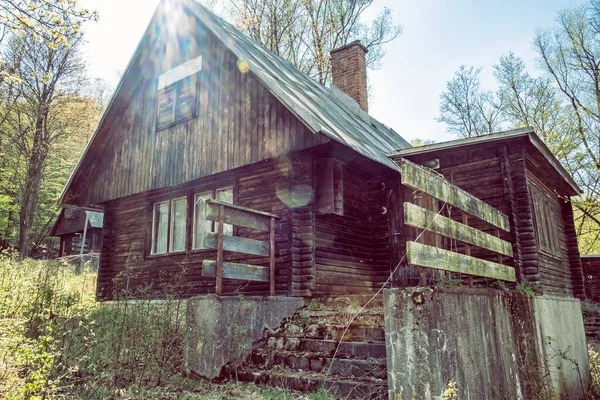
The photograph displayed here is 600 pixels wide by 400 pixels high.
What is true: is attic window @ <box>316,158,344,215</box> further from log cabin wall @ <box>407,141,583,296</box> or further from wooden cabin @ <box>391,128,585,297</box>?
log cabin wall @ <box>407,141,583,296</box>

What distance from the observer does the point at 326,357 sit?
18.4 feet

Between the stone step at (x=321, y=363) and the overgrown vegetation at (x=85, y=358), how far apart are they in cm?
62

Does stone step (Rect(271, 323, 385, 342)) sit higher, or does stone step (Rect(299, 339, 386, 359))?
stone step (Rect(271, 323, 385, 342))

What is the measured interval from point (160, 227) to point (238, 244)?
500 cm

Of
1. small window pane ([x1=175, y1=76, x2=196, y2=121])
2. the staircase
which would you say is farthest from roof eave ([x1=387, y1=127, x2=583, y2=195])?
small window pane ([x1=175, y1=76, x2=196, y2=121])

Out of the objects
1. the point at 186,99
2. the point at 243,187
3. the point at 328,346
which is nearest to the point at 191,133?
the point at 186,99

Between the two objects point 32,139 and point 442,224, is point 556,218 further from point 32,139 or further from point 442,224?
point 32,139

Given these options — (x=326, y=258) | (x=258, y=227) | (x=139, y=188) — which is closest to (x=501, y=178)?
(x=326, y=258)

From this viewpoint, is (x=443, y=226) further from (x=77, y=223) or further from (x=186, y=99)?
(x=77, y=223)

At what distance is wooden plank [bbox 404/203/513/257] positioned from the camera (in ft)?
13.1

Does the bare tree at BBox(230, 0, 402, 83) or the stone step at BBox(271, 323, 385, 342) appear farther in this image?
the bare tree at BBox(230, 0, 402, 83)

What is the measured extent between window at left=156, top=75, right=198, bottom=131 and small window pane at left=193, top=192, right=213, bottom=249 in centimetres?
187

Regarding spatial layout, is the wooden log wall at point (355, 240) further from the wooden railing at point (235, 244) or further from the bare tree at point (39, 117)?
the bare tree at point (39, 117)

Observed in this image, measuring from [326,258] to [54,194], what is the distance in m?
27.8
